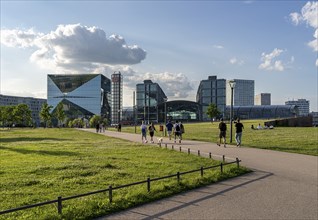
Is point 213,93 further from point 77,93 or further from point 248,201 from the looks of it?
point 248,201

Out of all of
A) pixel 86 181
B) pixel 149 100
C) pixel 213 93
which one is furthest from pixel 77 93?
pixel 86 181

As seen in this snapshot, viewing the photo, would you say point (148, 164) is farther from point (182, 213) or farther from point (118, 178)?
point (182, 213)

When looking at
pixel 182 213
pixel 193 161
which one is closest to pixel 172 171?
pixel 193 161

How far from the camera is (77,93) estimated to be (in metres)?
158

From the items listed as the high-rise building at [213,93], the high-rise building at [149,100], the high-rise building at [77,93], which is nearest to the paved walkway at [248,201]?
the high-rise building at [149,100]

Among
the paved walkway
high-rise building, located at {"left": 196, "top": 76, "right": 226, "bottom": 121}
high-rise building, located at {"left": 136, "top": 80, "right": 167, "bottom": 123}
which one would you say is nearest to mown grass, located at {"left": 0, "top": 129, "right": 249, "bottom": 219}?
the paved walkway

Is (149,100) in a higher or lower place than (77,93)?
lower

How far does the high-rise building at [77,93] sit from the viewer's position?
157 metres

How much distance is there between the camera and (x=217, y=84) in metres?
158

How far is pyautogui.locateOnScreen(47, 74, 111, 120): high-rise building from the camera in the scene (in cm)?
15700

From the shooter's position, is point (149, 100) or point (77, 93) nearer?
point (149, 100)

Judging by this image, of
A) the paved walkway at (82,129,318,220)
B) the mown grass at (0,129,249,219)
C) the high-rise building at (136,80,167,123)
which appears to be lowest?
the paved walkway at (82,129,318,220)

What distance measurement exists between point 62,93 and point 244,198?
512 ft

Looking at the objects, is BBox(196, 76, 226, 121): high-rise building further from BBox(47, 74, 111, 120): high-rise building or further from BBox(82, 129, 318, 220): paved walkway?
BBox(82, 129, 318, 220): paved walkway
